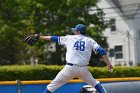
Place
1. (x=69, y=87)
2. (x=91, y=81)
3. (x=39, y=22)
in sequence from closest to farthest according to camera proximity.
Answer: (x=91, y=81), (x=69, y=87), (x=39, y=22)

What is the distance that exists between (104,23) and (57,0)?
175 inches

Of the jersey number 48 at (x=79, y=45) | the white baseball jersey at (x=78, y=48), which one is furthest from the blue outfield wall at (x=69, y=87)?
the jersey number 48 at (x=79, y=45)

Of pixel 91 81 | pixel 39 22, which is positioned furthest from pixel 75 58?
pixel 39 22

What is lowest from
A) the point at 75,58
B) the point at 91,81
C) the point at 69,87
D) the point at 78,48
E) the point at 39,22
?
the point at 69,87

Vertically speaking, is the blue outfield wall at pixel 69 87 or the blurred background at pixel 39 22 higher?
the blurred background at pixel 39 22

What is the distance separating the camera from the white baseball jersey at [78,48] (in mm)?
9555

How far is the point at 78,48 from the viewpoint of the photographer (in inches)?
379

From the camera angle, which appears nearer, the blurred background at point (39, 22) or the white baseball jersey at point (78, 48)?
the white baseball jersey at point (78, 48)

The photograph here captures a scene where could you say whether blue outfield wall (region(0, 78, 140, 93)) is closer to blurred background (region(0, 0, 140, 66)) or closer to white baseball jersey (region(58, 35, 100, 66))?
white baseball jersey (region(58, 35, 100, 66))

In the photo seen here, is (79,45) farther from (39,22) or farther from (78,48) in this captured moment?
(39,22)

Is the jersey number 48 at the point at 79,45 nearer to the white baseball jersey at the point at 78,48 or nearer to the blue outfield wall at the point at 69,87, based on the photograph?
the white baseball jersey at the point at 78,48

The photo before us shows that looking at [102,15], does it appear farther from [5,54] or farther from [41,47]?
[5,54]

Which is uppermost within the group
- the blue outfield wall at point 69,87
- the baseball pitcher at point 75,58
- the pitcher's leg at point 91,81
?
the baseball pitcher at point 75,58

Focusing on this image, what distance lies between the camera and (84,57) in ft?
31.6
